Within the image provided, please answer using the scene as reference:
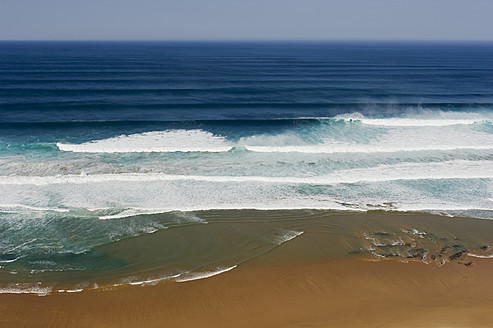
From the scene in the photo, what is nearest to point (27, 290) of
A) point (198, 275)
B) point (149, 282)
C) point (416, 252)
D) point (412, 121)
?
point (149, 282)

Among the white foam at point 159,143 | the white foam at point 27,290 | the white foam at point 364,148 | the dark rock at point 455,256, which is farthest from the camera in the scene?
the white foam at point 364,148

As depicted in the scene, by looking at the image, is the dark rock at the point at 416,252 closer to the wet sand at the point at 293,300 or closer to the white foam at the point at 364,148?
the wet sand at the point at 293,300

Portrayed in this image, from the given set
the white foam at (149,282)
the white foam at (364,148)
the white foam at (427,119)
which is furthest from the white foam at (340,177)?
the white foam at (427,119)

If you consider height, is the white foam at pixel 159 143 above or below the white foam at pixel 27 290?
above

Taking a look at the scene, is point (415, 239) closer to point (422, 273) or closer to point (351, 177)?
point (422, 273)

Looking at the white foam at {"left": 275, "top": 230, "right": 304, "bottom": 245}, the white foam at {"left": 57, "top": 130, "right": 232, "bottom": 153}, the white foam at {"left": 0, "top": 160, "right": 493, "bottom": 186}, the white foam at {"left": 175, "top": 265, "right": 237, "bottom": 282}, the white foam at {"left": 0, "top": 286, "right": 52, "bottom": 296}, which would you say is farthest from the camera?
the white foam at {"left": 57, "top": 130, "right": 232, "bottom": 153}

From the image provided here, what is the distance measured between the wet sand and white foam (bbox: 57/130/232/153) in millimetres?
11297

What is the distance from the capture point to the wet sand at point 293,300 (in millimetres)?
8789

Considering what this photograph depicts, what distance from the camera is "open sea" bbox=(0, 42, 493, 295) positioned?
37.9 ft

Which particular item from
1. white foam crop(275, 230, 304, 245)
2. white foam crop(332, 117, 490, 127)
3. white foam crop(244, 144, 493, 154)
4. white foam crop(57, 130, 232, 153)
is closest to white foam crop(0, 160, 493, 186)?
white foam crop(244, 144, 493, 154)

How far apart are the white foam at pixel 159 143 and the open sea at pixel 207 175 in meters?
0.13

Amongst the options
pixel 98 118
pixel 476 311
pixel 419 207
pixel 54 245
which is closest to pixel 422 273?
pixel 476 311

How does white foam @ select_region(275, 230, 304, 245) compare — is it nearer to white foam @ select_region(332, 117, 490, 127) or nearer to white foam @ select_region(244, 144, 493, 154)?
white foam @ select_region(244, 144, 493, 154)

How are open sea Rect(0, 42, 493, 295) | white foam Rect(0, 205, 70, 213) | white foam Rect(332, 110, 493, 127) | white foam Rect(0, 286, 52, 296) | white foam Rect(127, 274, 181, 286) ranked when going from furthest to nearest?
white foam Rect(332, 110, 493, 127)
white foam Rect(0, 205, 70, 213)
open sea Rect(0, 42, 493, 295)
white foam Rect(127, 274, 181, 286)
white foam Rect(0, 286, 52, 296)
